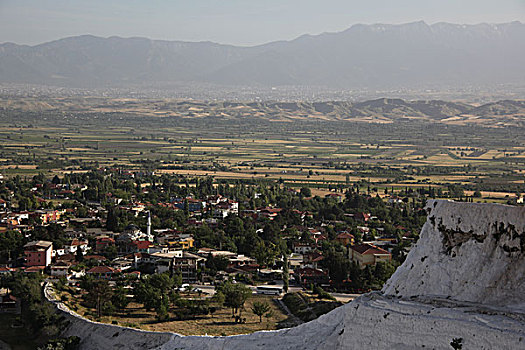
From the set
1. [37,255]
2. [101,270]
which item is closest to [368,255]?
[101,270]

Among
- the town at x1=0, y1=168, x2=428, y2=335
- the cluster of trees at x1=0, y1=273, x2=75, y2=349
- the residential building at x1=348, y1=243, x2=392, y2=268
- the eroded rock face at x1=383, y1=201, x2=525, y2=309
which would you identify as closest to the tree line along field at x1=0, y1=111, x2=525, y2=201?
the town at x1=0, y1=168, x2=428, y2=335

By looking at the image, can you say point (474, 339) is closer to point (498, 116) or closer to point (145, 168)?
point (145, 168)

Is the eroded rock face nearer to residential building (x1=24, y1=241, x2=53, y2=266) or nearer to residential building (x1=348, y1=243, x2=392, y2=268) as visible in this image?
residential building (x1=348, y1=243, x2=392, y2=268)

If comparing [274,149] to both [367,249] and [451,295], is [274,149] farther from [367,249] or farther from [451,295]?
[451,295]

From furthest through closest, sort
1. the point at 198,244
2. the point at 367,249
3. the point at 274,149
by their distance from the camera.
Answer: the point at 274,149
the point at 198,244
the point at 367,249

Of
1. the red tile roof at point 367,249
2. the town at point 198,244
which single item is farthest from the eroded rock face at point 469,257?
the red tile roof at point 367,249
